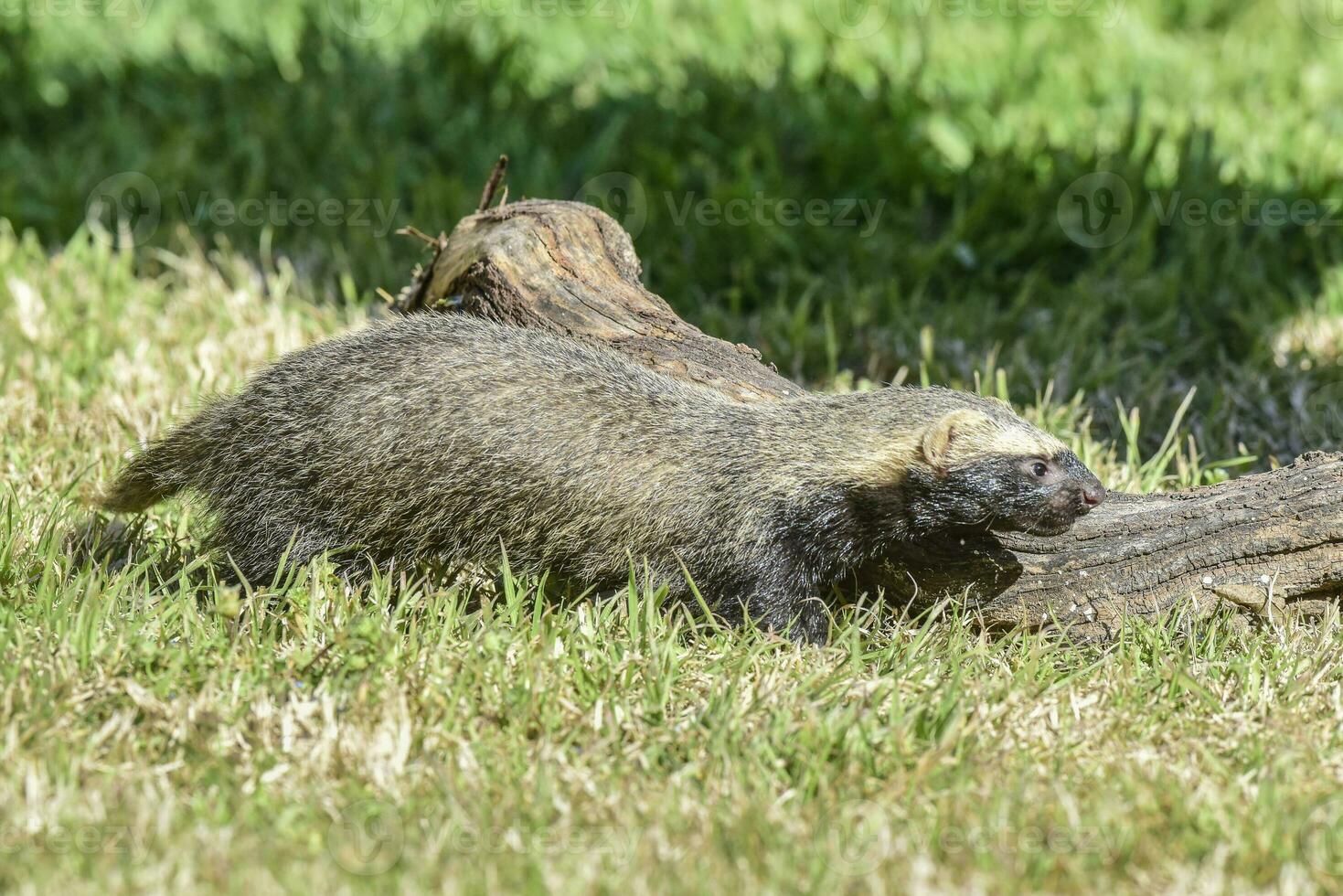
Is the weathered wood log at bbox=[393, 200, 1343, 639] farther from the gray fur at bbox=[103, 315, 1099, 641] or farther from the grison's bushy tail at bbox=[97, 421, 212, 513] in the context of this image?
the grison's bushy tail at bbox=[97, 421, 212, 513]

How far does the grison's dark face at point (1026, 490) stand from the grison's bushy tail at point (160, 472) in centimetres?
226

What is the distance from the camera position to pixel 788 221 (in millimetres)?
7500

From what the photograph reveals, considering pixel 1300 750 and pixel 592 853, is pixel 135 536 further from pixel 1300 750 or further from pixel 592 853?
pixel 1300 750

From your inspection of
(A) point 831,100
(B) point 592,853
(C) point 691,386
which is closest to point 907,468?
(C) point 691,386

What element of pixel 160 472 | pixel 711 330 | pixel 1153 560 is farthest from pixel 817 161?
pixel 160 472

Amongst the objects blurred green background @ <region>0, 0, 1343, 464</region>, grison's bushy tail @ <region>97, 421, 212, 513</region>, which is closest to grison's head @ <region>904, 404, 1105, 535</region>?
blurred green background @ <region>0, 0, 1343, 464</region>

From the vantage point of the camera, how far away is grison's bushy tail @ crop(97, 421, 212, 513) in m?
4.66

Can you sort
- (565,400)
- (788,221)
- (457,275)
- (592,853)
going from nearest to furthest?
(592,853)
(565,400)
(457,275)
(788,221)

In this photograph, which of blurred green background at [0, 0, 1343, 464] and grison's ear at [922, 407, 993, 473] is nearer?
grison's ear at [922, 407, 993, 473]

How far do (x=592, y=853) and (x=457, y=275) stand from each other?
262cm

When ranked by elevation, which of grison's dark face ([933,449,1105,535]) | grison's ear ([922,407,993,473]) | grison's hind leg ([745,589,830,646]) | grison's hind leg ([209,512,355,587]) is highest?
grison's ear ([922,407,993,473])

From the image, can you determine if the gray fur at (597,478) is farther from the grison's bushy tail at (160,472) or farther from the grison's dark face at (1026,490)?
the grison's bushy tail at (160,472)

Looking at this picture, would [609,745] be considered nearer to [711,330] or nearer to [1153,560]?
[1153,560]

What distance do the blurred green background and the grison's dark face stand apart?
58.6 inches
